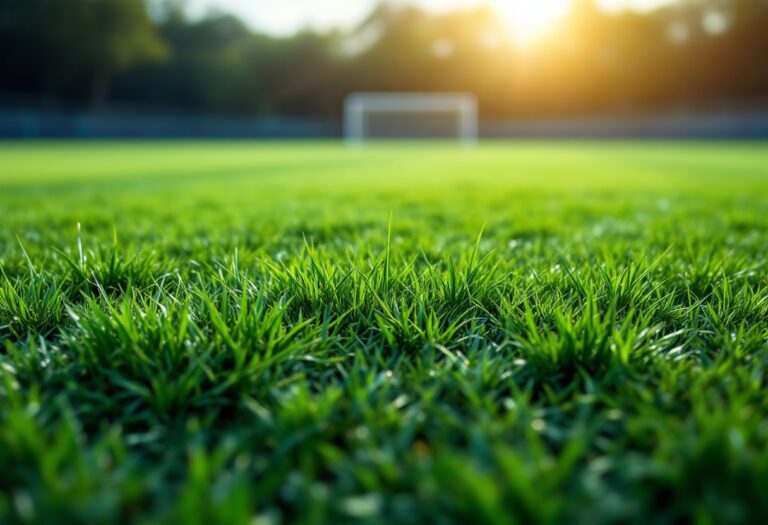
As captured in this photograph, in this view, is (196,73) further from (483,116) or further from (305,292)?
(305,292)

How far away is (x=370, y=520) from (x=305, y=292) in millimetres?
939

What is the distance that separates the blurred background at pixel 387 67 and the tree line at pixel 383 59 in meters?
0.11

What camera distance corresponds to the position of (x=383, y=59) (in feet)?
158

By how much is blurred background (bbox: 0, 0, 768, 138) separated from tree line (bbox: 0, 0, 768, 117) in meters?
0.11

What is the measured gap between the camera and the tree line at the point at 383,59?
39.6 m

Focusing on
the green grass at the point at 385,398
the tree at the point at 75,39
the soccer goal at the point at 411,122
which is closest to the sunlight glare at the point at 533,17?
the soccer goal at the point at 411,122

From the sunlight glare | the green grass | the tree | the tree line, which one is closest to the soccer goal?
the tree line

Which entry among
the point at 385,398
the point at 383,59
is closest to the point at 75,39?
the point at 383,59

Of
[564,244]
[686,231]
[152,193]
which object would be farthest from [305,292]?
[152,193]

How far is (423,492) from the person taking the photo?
916 millimetres

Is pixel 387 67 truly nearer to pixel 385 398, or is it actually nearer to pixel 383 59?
pixel 383 59

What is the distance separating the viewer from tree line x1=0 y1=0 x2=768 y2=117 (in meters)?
39.6

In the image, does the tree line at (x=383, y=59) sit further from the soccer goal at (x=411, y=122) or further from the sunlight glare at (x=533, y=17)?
the soccer goal at (x=411, y=122)

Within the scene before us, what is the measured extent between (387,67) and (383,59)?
90cm
